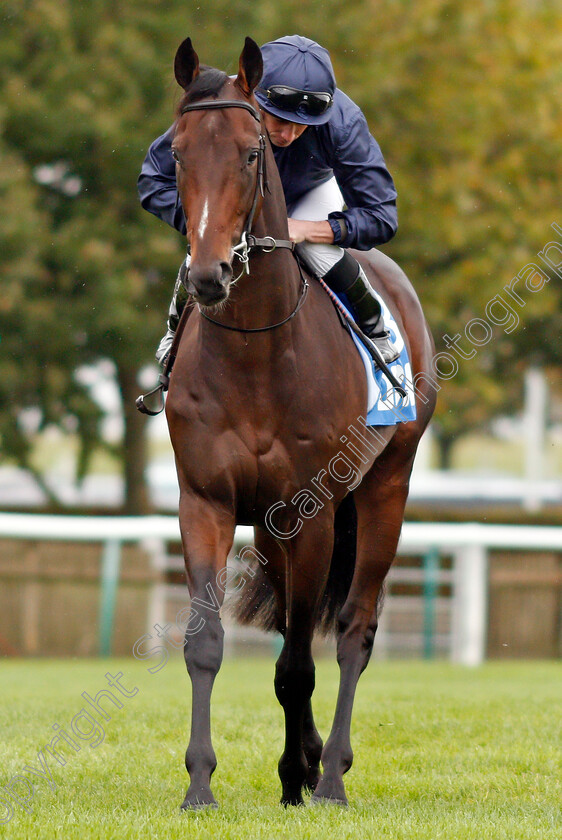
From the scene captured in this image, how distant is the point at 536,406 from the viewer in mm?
24766

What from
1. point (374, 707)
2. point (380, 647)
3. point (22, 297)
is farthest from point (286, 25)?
point (374, 707)

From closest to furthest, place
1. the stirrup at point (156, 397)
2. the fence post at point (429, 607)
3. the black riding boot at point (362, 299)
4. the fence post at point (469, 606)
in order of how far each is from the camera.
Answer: the stirrup at point (156, 397) < the black riding boot at point (362, 299) < the fence post at point (469, 606) < the fence post at point (429, 607)

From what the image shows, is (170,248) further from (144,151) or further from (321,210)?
(321,210)

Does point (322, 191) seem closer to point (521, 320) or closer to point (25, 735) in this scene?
point (25, 735)

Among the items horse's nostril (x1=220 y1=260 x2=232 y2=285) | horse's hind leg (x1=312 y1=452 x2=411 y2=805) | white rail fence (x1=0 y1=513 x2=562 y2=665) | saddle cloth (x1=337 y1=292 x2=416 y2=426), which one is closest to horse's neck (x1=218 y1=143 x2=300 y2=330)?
horse's nostril (x1=220 y1=260 x2=232 y2=285)

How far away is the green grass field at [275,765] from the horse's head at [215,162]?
1.70 m

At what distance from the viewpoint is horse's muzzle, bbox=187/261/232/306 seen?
3916 millimetres

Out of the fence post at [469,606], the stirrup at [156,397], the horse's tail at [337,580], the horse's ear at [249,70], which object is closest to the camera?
the horse's ear at [249,70]

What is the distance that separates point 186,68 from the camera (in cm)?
430

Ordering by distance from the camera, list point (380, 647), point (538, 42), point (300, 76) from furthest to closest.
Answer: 1. point (538, 42)
2. point (380, 647)
3. point (300, 76)

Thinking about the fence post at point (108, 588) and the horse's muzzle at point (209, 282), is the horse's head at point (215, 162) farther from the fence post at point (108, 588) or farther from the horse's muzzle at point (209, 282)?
the fence post at point (108, 588)

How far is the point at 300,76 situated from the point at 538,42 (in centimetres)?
1481

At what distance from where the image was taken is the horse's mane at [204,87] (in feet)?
13.9

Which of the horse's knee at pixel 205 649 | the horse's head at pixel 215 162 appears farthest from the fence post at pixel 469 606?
the horse's head at pixel 215 162
